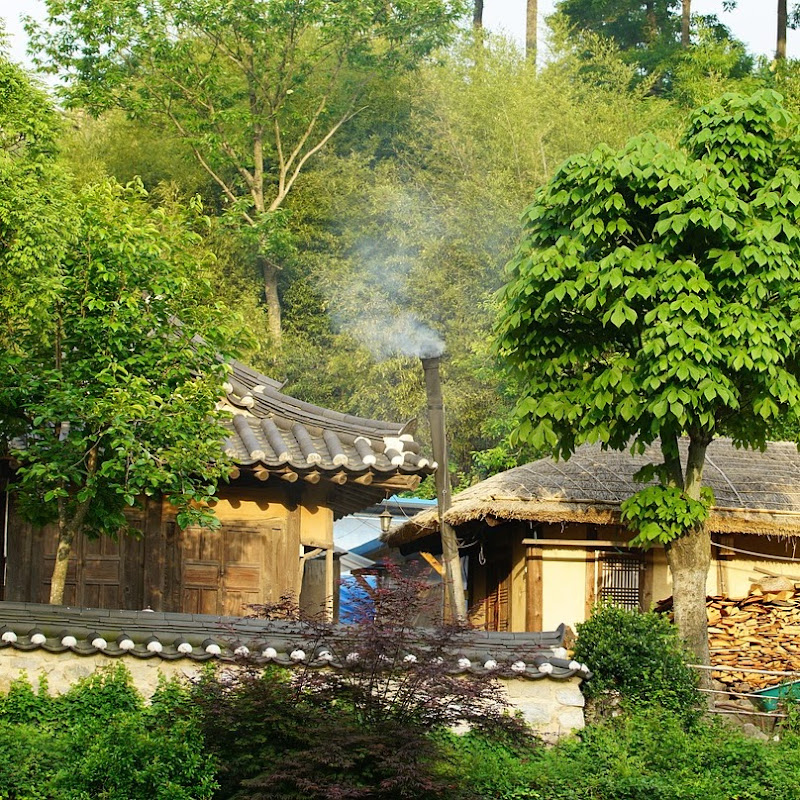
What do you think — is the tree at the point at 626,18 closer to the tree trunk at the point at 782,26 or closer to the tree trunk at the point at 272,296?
the tree trunk at the point at 782,26

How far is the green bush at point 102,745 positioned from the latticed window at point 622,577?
373 inches

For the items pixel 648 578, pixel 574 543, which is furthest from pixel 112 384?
pixel 648 578

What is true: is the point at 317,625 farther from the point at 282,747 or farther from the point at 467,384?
the point at 467,384

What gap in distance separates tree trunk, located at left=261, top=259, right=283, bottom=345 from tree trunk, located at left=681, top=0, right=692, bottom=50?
46.1 feet

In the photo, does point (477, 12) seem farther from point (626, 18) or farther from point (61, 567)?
point (61, 567)

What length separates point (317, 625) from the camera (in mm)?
10711

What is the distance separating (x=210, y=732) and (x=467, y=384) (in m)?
20.5

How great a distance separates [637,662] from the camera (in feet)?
46.4

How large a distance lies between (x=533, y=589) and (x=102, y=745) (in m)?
10.0

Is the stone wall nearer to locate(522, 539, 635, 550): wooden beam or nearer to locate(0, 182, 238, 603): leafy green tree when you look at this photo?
locate(0, 182, 238, 603): leafy green tree

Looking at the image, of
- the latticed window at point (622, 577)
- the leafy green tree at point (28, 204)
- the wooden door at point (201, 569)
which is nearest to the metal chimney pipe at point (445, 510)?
the latticed window at point (622, 577)

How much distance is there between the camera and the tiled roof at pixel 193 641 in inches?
471

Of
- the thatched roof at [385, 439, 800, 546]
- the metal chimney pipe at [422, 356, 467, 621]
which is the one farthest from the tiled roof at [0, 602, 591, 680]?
the metal chimney pipe at [422, 356, 467, 621]

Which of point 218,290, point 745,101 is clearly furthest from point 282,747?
point 218,290
